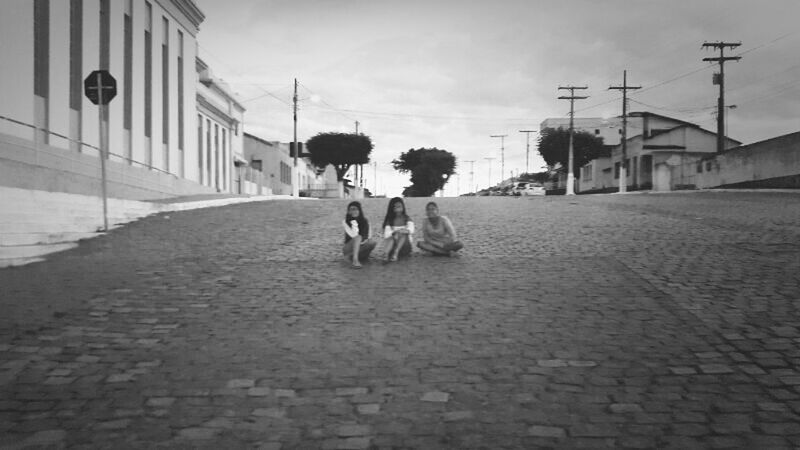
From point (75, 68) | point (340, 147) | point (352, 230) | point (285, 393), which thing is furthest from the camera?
point (340, 147)

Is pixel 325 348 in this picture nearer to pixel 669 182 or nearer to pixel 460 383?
pixel 460 383

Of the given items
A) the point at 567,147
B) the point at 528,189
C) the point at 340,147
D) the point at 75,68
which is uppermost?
the point at 340,147

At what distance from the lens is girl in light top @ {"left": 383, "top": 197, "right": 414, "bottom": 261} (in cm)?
1041

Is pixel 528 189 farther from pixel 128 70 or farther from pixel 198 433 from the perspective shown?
pixel 198 433

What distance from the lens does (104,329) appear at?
6336mm

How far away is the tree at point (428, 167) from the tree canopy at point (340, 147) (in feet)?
65.4

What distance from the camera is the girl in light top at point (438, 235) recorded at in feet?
34.7

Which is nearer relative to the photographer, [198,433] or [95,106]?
[198,433]

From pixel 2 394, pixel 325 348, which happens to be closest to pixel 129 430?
pixel 2 394

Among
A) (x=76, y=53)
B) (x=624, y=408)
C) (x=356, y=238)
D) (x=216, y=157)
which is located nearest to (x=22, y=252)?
(x=356, y=238)

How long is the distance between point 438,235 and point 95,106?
13.7m

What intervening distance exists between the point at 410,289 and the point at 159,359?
343cm

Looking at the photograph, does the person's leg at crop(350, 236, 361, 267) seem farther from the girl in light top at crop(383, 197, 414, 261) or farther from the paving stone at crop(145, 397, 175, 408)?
the paving stone at crop(145, 397, 175, 408)

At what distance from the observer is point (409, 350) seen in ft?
18.4
